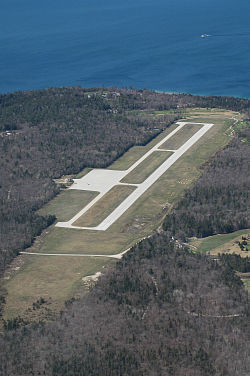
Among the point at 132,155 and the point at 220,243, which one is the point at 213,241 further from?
the point at 132,155

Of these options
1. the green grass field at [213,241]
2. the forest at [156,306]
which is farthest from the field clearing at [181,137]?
the green grass field at [213,241]

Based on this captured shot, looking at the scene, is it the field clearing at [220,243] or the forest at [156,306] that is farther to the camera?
the field clearing at [220,243]

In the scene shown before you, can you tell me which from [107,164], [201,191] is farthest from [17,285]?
[107,164]

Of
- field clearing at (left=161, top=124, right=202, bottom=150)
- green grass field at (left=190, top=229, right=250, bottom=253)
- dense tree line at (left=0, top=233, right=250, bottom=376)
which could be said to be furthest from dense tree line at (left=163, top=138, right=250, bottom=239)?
field clearing at (left=161, top=124, right=202, bottom=150)

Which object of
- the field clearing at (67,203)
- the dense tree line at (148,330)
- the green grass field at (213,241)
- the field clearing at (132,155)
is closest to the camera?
the dense tree line at (148,330)

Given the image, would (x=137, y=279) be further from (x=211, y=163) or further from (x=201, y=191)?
(x=211, y=163)

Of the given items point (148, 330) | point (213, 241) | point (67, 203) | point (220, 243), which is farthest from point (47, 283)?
point (67, 203)

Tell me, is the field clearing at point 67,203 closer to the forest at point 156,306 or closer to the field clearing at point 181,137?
the forest at point 156,306
